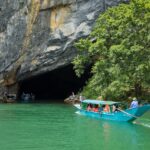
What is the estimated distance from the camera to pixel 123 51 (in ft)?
104

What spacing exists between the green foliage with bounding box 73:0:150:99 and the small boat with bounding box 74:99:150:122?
3250 mm

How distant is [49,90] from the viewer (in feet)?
191

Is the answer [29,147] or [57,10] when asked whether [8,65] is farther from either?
[29,147]

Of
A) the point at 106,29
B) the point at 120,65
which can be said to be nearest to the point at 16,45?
the point at 106,29

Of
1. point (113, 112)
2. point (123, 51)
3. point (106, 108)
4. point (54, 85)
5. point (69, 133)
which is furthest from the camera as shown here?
point (54, 85)

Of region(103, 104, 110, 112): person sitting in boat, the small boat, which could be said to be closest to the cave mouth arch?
the small boat

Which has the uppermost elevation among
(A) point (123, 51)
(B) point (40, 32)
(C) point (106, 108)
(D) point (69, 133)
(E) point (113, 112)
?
(B) point (40, 32)

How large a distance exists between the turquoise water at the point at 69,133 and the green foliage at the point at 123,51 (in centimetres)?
441

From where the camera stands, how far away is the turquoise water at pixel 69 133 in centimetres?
1789

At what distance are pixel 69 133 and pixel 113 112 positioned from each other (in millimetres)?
5934

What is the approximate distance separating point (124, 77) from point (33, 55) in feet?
42.4

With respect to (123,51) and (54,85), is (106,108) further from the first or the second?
(54,85)

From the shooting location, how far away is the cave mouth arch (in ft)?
168

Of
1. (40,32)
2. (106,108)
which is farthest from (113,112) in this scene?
(40,32)
